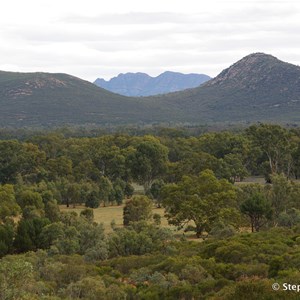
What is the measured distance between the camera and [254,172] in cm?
9912

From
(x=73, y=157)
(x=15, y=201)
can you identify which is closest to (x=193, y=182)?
(x=15, y=201)

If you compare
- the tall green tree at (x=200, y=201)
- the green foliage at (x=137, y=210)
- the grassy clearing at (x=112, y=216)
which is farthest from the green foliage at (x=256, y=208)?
the green foliage at (x=137, y=210)

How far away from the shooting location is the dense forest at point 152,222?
1062 inches

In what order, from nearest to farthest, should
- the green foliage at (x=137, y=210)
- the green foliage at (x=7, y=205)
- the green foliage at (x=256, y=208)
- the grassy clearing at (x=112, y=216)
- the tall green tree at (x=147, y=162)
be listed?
the green foliage at (x=256, y=208)
the green foliage at (x=7, y=205)
the grassy clearing at (x=112, y=216)
the green foliage at (x=137, y=210)
the tall green tree at (x=147, y=162)

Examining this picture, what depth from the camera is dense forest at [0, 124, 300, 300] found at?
88.5 feet

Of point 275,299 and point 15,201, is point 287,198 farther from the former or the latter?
point 275,299

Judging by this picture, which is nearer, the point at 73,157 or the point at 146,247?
the point at 146,247

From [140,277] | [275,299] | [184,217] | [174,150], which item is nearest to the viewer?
[275,299]

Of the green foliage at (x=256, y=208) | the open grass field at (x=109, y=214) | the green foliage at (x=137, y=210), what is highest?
the green foliage at (x=256, y=208)

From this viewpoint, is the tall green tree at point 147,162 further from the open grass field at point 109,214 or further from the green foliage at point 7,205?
the green foliage at point 7,205

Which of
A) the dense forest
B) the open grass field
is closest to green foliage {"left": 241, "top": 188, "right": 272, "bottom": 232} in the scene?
the dense forest

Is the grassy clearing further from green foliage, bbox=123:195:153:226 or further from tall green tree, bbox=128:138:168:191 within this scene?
tall green tree, bbox=128:138:168:191

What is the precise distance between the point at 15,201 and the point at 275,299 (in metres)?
41.4

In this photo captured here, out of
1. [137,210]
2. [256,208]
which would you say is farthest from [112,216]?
[256,208]
